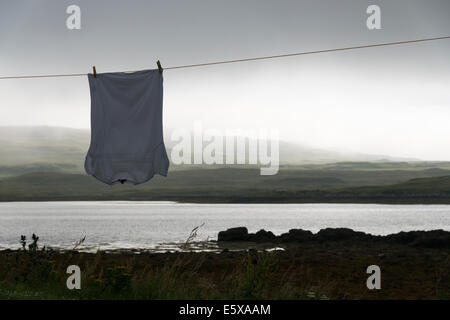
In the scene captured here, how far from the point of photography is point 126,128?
42.0 ft

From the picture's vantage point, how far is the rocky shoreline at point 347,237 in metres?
32.1

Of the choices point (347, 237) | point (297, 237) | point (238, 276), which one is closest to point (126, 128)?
point (238, 276)

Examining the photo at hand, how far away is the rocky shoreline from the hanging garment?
24.3 m

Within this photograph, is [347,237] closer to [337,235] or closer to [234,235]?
[337,235]

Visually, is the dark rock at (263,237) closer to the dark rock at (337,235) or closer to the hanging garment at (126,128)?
the dark rock at (337,235)

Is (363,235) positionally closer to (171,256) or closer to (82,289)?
(171,256)

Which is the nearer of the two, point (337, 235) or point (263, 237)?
point (337, 235)

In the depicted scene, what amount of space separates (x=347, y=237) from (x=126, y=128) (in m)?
27.6

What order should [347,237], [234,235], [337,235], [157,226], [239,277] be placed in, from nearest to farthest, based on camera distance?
1. [239,277]
2. [347,237]
3. [337,235]
4. [234,235]
5. [157,226]

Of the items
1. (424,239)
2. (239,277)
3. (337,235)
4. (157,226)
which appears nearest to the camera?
(239,277)

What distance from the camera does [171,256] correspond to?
2711cm

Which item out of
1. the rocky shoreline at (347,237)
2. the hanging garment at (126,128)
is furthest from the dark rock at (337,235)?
the hanging garment at (126,128)

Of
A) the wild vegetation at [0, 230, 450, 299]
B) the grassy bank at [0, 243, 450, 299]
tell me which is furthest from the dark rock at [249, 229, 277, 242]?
the grassy bank at [0, 243, 450, 299]
